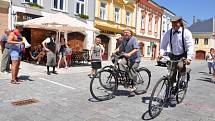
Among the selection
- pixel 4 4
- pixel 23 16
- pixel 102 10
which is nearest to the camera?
pixel 4 4

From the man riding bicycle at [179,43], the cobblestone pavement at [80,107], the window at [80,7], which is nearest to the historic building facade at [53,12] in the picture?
the window at [80,7]

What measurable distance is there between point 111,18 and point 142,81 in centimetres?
1864

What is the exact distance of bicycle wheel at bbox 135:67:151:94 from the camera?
807 centimetres

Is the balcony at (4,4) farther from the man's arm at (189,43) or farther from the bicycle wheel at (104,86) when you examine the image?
the man's arm at (189,43)

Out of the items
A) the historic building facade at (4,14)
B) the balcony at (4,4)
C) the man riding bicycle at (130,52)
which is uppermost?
the balcony at (4,4)

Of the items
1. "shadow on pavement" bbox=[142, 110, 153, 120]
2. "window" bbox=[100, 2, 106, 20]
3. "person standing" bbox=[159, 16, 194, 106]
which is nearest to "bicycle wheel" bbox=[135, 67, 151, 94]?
"person standing" bbox=[159, 16, 194, 106]

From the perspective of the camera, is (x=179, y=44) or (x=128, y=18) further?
(x=128, y=18)

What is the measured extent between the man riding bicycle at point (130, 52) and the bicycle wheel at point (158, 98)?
1552 mm

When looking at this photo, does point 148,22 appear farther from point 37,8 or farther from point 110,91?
point 110,91

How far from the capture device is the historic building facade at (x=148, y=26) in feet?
107

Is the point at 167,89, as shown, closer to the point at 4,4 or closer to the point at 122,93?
the point at 122,93

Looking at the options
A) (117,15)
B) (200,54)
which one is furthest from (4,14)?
(200,54)

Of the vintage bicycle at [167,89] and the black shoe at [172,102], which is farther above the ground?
the vintage bicycle at [167,89]

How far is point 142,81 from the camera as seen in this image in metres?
8.35
